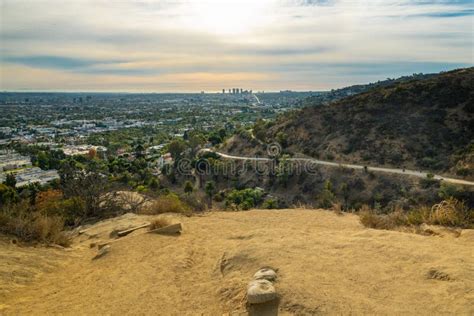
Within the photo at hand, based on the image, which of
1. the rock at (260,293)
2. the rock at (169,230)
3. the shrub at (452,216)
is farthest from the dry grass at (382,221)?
the rock at (260,293)

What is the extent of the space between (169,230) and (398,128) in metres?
36.3

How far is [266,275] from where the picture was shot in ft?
17.9

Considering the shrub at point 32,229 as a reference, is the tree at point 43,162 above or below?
below

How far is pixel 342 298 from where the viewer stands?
4805 mm

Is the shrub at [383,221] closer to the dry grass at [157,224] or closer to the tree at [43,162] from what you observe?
the dry grass at [157,224]

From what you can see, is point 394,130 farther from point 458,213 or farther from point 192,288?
point 192,288

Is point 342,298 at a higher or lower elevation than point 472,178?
higher

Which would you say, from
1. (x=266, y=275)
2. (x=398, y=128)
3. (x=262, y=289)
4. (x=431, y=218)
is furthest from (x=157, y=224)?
(x=398, y=128)

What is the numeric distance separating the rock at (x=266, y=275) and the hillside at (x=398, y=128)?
28.4 meters

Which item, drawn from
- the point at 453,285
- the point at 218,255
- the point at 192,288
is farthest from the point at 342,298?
the point at 218,255

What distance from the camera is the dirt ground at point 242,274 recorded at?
15.8 feet

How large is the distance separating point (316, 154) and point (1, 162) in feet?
156

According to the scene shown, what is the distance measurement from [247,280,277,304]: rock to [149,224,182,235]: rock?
4226mm

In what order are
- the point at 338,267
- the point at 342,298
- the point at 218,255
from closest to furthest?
the point at 342,298 < the point at 338,267 < the point at 218,255
